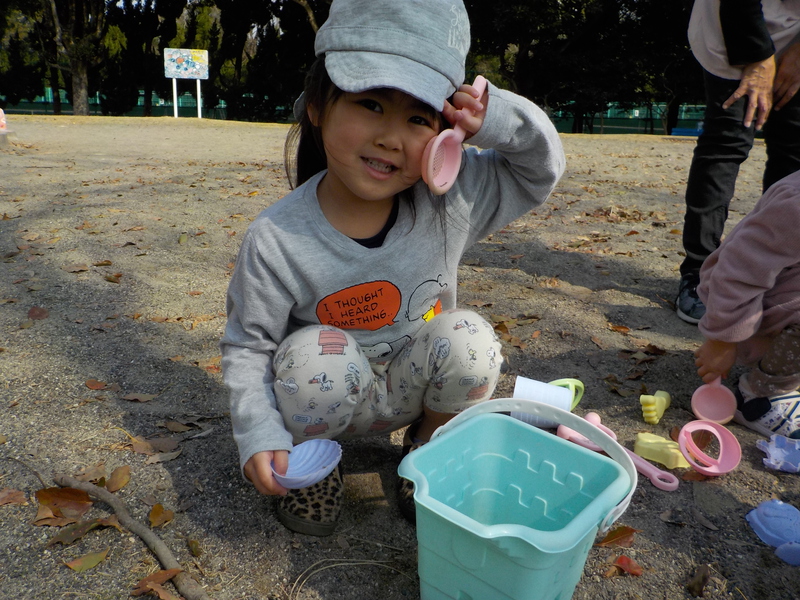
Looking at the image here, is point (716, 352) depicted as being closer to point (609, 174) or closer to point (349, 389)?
point (349, 389)

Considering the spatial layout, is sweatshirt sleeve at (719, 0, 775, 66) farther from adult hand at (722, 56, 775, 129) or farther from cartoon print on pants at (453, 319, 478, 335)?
cartoon print on pants at (453, 319, 478, 335)

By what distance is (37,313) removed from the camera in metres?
2.47

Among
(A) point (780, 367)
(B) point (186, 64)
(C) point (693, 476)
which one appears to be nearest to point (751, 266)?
(A) point (780, 367)

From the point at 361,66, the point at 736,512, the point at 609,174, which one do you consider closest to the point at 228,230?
the point at 361,66

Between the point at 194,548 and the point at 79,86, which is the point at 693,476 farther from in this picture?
the point at 79,86

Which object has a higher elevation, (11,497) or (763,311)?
(763,311)

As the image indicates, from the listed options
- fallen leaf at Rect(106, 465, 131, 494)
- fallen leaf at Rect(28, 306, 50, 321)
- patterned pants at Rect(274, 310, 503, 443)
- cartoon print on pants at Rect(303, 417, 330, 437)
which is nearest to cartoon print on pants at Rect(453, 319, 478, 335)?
patterned pants at Rect(274, 310, 503, 443)

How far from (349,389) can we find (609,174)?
6003 mm

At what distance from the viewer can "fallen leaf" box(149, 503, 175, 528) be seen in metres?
1.40

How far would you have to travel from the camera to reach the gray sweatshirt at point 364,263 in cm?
140

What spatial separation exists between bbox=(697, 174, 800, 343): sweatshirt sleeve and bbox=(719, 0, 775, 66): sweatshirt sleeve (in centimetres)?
67

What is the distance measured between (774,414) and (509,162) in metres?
1.03

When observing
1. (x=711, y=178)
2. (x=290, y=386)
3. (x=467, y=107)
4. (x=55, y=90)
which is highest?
(x=467, y=107)

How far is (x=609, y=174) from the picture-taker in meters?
6.73
